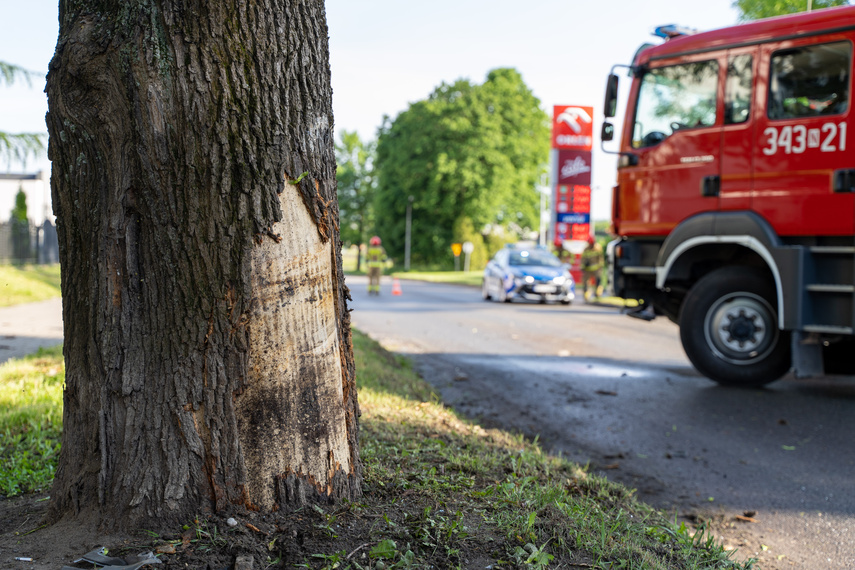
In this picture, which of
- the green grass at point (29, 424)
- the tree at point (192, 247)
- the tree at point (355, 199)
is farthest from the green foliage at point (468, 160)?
the tree at point (192, 247)

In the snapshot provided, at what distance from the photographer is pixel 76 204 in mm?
2672

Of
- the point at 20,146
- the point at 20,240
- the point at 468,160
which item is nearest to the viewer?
the point at 20,146

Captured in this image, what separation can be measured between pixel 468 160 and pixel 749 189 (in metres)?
44.9

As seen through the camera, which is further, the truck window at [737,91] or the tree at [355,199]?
the tree at [355,199]

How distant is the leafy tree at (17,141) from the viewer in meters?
12.5

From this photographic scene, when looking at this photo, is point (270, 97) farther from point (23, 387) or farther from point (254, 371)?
point (23, 387)

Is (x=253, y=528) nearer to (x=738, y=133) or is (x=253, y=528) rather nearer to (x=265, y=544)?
(x=265, y=544)

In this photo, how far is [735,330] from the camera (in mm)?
7477

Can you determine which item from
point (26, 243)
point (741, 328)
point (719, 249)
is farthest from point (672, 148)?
point (26, 243)

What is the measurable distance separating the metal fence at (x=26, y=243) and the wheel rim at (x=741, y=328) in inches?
933

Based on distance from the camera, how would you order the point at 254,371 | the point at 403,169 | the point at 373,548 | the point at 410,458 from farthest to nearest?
the point at 403,169, the point at 410,458, the point at 254,371, the point at 373,548

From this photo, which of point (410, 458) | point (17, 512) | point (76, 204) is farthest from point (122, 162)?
point (410, 458)

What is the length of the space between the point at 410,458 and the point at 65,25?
2.32m

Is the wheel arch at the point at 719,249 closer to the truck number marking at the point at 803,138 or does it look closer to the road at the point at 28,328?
the truck number marking at the point at 803,138
